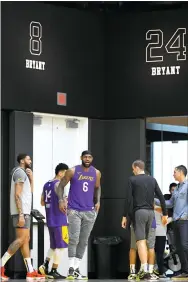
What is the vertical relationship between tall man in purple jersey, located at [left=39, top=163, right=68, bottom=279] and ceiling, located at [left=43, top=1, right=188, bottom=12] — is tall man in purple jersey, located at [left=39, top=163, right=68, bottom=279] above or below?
below

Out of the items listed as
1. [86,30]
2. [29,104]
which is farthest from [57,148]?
[86,30]

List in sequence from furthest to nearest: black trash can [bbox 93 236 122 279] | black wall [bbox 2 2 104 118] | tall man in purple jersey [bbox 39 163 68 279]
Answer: black trash can [bbox 93 236 122 279]
black wall [bbox 2 2 104 118]
tall man in purple jersey [bbox 39 163 68 279]

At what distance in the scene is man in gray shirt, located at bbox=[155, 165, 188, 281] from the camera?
15258mm

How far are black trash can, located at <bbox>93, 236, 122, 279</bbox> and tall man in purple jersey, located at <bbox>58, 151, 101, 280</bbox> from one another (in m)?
2.33

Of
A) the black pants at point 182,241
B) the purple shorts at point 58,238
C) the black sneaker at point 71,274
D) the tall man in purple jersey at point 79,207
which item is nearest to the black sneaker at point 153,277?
the black pants at point 182,241

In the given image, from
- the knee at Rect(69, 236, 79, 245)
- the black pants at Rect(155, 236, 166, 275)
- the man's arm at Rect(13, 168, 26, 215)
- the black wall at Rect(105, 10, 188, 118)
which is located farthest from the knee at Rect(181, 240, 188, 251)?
the man's arm at Rect(13, 168, 26, 215)

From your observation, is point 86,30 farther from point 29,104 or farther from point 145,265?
point 145,265

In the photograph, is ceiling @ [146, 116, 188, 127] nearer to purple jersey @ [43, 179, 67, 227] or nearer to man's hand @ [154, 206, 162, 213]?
man's hand @ [154, 206, 162, 213]

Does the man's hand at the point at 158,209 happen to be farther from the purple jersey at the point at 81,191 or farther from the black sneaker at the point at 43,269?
the black sneaker at the point at 43,269

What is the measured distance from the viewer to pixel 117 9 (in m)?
17.6

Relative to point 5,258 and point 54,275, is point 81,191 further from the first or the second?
point 54,275

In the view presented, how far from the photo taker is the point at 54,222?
610 inches

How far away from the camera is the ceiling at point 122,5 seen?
56.4 feet

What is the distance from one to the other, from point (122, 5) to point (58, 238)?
5114mm
